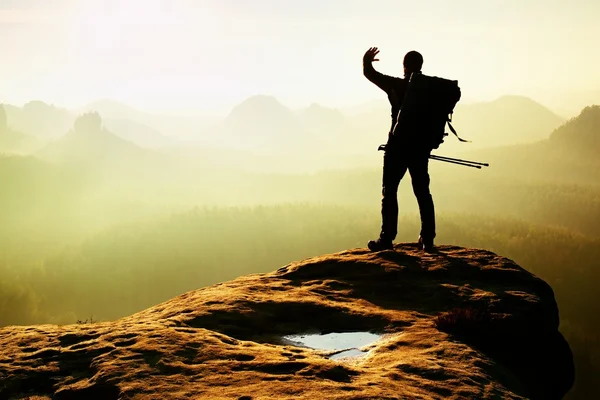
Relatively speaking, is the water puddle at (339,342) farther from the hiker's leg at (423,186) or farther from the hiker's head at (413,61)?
the hiker's head at (413,61)

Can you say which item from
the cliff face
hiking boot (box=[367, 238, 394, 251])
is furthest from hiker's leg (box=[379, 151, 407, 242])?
the cliff face

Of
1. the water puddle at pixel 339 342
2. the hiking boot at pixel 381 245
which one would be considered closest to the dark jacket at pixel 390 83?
the hiking boot at pixel 381 245

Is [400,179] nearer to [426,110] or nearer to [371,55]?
[426,110]

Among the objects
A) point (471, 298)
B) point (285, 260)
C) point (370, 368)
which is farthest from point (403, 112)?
point (285, 260)

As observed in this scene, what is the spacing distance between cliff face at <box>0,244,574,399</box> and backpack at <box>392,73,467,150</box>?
104 inches

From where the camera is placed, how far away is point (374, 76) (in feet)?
35.8

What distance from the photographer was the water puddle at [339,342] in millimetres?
6840

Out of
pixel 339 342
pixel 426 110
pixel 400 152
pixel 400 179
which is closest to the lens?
pixel 339 342

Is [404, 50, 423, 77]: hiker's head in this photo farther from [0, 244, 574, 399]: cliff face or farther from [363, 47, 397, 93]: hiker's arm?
[0, 244, 574, 399]: cliff face

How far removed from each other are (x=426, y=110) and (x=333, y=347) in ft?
18.5

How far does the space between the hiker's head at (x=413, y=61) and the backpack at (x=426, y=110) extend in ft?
2.27

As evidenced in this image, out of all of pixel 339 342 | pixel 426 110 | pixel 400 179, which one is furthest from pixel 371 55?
pixel 339 342

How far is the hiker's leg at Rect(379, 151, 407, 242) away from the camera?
1096cm

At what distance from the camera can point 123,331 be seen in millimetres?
7156
